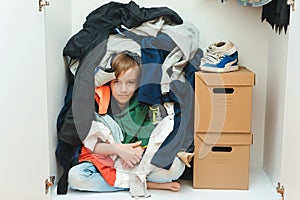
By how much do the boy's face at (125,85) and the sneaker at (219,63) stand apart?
32cm

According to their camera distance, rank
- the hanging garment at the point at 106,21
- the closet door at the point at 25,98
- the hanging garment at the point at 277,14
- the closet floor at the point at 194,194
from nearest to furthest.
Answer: the closet door at the point at 25,98
the hanging garment at the point at 277,14
the closet floor at the point at 194,194
the hanging garment at the point at 106,21

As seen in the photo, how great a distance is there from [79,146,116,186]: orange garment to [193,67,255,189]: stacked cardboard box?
0.39 metres

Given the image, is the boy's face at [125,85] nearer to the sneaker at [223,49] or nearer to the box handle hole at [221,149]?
the sneaker at [223,49]

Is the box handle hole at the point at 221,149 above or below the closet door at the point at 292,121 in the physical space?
below

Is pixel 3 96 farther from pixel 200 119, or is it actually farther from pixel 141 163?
pixel 200 119

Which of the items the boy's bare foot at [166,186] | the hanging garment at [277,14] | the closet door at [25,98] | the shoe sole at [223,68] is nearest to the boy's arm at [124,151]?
the boy's bare foot at [166,186]

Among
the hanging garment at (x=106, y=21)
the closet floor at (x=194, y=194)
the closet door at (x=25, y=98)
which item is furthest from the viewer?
the hanging garment at (x=106, y=21)

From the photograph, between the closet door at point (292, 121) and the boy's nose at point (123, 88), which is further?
the boy's nose at point (123, 88)

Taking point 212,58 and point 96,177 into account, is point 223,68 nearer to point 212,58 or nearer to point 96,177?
point 212,58

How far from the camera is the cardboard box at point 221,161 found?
213 centimetres

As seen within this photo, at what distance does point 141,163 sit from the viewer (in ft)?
6.91

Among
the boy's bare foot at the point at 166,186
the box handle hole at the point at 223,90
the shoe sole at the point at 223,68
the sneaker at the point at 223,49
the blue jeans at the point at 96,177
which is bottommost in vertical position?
the boy's bare foot at the point at 166,186

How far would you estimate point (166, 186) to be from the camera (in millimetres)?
2121

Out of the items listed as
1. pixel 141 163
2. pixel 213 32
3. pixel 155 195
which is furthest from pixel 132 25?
pixel 155 195
